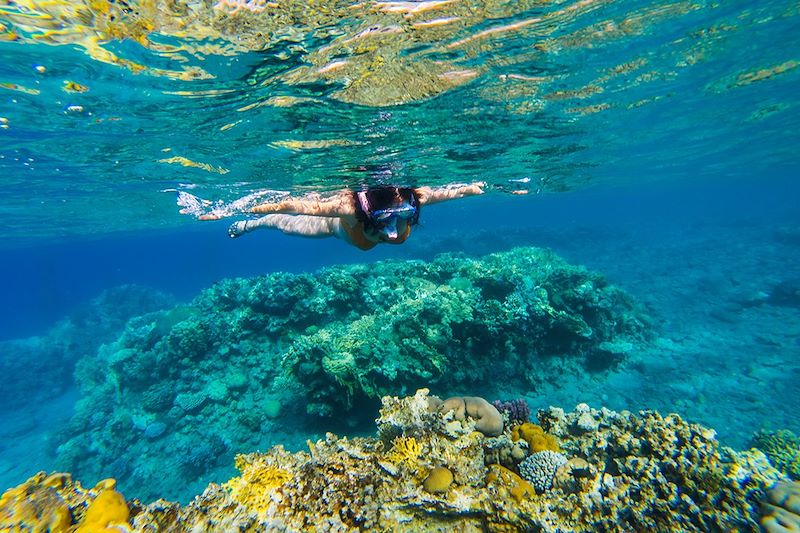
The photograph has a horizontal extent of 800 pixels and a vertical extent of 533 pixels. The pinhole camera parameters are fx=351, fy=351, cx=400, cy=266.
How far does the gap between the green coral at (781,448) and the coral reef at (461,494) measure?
3466 mm

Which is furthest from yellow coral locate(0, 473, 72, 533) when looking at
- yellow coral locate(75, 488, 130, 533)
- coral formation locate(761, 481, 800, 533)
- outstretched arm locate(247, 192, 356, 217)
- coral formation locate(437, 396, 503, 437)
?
coral formation locate(761, 481, 800, 533)

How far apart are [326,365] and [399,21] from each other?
7.30 m

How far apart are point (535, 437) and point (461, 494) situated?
179 cm

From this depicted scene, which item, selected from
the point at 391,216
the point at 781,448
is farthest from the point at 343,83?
the point at 781,448

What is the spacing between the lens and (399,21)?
576cm

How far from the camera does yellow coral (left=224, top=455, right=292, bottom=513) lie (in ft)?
11.8

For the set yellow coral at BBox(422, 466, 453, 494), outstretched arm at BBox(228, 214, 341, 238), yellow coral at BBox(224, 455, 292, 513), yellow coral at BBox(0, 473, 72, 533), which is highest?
outstretched arm at BBox(228, 214, 341, 238)

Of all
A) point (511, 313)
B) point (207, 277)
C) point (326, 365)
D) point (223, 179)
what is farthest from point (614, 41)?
point (207, 277)

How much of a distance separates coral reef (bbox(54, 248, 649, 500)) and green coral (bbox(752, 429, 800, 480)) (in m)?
3.93

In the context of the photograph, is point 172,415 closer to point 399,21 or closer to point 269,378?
point 269,378

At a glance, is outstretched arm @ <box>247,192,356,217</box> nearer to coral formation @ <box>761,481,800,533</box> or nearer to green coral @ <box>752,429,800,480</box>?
coral formation @ <box>761,481,800,533</box>

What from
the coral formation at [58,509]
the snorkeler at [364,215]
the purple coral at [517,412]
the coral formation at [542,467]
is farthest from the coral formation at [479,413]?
the coral formation at [58,509]

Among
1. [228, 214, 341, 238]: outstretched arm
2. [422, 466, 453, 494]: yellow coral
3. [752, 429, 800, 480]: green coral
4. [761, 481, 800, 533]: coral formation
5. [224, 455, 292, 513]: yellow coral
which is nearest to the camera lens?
[761, 481, 800, 533]: coral formation

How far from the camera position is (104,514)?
133 inches
